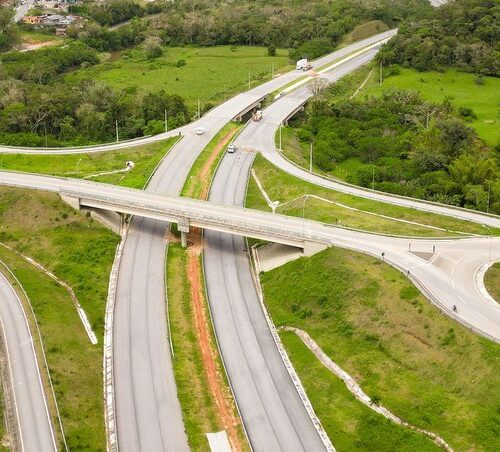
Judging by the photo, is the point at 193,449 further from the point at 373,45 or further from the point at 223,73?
the point at 373,45

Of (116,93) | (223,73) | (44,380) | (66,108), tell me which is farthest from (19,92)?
(44,380)

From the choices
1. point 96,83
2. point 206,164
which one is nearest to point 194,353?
point 206,164

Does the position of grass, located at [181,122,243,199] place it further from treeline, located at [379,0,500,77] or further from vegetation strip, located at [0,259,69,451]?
treeline, located at [379,0,500,77]

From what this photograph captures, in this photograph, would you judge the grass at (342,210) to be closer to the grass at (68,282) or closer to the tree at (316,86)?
the grass at (68,282)

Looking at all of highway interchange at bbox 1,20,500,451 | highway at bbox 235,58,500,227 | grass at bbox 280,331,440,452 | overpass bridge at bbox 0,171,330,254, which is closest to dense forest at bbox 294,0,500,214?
highway at bbox 235,58,500,227

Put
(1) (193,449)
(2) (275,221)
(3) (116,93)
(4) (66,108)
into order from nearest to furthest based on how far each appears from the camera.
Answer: (1) (193,449) < (2) (275,221) < (4) (66,108) < (3) (116,93)

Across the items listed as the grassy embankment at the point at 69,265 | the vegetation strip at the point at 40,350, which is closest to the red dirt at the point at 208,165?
the grassy embankment at the point at 69,265

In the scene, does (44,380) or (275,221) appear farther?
(275,221)
